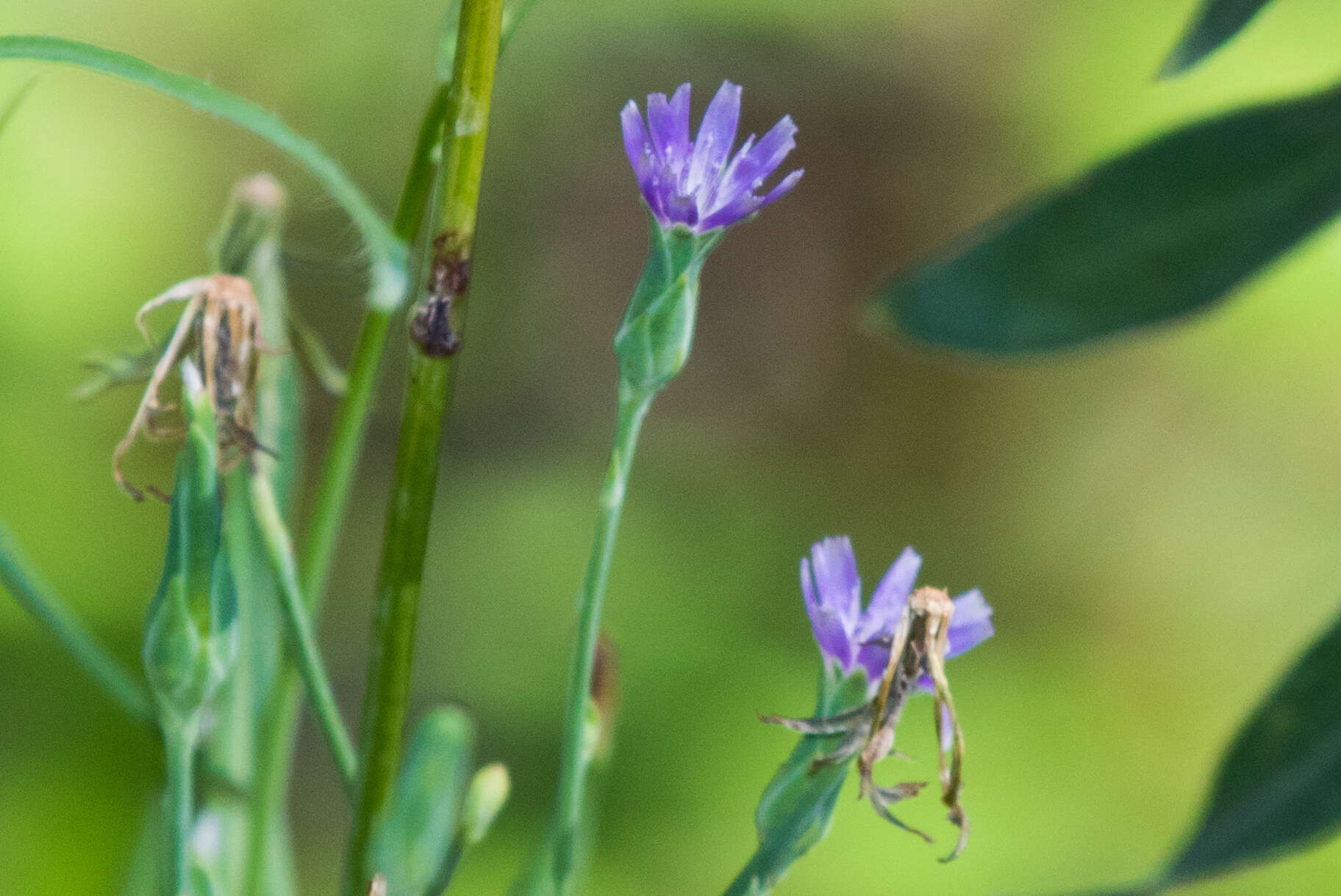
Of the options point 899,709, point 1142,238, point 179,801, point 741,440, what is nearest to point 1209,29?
point 1142,238

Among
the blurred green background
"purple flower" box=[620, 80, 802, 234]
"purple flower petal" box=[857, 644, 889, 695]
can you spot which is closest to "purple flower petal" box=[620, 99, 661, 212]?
"purple flower" box=[620, 80, 802, 234]

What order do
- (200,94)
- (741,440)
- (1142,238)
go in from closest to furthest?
(200,94) → (1142,238) → (741,440)

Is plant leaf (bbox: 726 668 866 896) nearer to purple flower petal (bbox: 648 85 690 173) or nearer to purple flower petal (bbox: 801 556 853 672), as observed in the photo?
purple flower petal (bbox: 801 556 853 672)

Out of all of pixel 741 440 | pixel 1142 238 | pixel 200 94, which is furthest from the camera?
pixel 741 440

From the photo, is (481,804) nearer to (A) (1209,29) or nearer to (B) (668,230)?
(B) (668,230)

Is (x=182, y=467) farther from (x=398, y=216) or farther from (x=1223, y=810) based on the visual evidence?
(x=1223, y=810)

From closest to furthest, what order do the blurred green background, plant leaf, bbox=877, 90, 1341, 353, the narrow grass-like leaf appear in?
the narrow grass-like leaf
plant leaf, bbox=877, 90, 1341, 353
the blurred green background
